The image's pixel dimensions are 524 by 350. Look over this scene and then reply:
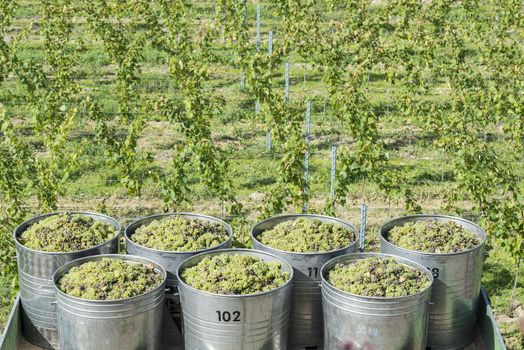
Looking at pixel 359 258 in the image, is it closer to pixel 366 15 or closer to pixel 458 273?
pixel 458 273

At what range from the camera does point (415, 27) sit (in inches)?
544

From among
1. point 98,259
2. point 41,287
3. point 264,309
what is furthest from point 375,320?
point 41,287

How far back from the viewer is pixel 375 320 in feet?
14.3

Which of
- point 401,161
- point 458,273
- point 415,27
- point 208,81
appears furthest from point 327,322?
point 208,81

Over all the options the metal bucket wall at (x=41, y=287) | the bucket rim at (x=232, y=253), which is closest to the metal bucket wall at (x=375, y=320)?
the bucket rim at (x=232, y=253)

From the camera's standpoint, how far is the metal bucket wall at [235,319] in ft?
14.2

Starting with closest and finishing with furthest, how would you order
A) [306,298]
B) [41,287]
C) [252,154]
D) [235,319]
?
[235,319] < [306,298] < [41,287] < [252,154]

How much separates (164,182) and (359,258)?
329 cm

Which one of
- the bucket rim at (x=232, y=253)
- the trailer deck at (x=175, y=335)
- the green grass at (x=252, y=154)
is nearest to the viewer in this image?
the bucket rim at (x=232, y=253)

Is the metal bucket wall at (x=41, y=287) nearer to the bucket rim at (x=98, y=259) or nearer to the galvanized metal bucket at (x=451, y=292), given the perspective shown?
the bucket rim at (x=98, y=259)

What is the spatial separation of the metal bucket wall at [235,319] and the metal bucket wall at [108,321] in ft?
0.66

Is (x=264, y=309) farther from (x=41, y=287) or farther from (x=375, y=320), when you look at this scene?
(x=41, y=287)

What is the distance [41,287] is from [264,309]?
1.45 m

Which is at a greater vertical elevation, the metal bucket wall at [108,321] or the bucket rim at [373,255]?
the bucket rim at [373,255]
